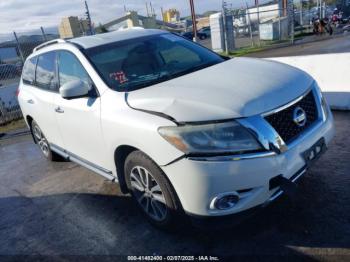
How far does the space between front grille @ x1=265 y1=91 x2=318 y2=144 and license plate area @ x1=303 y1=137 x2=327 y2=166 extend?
0.17 m

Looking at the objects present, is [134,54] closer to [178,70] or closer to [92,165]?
[178,70]

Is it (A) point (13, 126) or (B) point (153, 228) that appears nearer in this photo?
(B) point (153, 228)

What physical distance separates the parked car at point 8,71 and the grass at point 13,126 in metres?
2.48

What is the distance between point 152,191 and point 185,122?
0.84 m

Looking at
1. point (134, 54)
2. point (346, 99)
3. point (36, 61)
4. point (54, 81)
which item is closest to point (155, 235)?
point (134, 54)

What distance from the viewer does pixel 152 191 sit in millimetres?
3045

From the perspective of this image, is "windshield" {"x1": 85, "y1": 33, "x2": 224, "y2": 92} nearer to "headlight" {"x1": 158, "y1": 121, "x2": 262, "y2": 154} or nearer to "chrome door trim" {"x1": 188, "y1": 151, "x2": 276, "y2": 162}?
"headlight" {"x1": 158, "y1": 121, "x2": 262, "y2": 154}

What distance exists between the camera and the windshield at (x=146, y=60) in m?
3.45

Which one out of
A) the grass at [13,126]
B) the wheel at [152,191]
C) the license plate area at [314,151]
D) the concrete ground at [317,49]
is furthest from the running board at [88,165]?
the concrete ground at [317,49]

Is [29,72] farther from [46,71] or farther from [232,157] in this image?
[232,157]

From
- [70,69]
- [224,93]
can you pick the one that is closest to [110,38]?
[70,69]

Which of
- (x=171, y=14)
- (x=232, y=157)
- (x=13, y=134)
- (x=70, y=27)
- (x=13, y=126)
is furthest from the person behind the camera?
(x=171, y=14)

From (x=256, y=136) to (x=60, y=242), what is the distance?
223 cm

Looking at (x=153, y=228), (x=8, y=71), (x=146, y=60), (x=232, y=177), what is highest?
(x=146, y=60)
